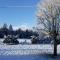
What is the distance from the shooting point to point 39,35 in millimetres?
4809

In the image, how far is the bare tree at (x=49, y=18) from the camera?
15.6 feet

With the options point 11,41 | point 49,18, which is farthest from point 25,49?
point 49,18

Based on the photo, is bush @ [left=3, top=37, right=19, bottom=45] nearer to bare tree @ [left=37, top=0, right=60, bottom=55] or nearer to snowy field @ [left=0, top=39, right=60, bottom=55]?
snowy field @ [left=0, top=39, right=60, bottom=55]

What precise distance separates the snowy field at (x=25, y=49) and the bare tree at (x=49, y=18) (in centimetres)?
17

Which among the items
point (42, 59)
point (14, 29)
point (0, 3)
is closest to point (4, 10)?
point (0, 3)

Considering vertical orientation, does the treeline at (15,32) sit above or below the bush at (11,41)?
above

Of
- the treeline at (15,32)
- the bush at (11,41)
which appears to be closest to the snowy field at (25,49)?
the bush at (11,41)

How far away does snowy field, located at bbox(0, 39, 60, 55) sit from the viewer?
4918 mm

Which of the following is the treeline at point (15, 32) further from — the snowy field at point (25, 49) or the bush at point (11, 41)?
the snowy field at point (25, 49)

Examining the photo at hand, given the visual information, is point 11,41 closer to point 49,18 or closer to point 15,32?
point 15,32

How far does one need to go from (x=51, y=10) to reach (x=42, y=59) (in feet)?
2.98

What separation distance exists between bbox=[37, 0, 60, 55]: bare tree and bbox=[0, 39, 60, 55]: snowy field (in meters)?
0.17

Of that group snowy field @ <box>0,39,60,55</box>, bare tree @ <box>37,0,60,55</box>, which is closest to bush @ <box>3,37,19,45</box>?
snowy field @ <box>0,39,60,55</box>

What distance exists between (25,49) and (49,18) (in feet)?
2.56
